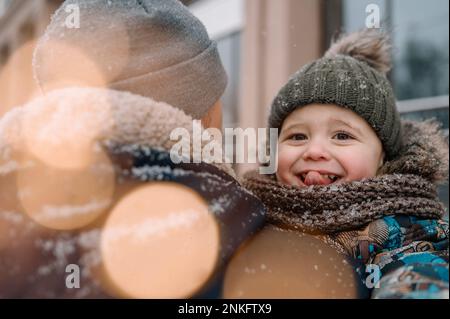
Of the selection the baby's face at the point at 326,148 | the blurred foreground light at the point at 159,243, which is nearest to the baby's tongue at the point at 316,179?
the baby's face at the point at 326,148

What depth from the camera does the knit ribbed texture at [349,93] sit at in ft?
5.20

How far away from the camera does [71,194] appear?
0.81 metres

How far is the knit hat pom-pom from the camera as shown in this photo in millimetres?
1885

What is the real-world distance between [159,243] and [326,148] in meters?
0.85

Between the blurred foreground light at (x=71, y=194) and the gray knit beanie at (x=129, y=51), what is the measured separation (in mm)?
231

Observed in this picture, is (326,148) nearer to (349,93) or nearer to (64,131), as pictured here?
(349,93)

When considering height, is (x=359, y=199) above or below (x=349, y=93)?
below

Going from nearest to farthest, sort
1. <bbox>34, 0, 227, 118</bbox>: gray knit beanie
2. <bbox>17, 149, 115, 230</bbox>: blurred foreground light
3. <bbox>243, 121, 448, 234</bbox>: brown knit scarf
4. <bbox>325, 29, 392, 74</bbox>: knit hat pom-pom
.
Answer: <bbox>17, 149, 115, 230</bbox>: blurred foreground light
<bbox>34, 0, 227, 118</bbox>: gray knit beanie
<bbox>243, 121, 448, 234</bbox>: brown knit scarf
<bbox>325, 29, 392, 74</bbox>: knit hat pom-pom

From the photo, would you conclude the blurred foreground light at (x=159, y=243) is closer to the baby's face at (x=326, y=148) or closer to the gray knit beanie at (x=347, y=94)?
the baby's face at (x=326, y=148)

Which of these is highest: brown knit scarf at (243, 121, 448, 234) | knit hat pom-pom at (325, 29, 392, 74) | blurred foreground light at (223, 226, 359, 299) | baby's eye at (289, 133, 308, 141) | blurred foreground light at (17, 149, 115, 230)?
knit hat pom-pom at (325, 29, 392, 74)

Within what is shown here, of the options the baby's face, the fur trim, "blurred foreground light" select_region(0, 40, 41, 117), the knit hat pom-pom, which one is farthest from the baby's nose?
"blurred foreground light" select_region(0, 40, 41, 117)

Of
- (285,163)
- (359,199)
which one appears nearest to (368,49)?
(285,163)

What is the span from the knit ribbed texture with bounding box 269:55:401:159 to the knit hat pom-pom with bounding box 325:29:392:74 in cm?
16

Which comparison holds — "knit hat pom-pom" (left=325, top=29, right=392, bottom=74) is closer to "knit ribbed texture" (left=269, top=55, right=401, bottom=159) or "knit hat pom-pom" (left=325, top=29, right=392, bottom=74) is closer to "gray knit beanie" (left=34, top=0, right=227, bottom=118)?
"knit ribbed texture" (left=269, top=55, right=401, bottom=159)
